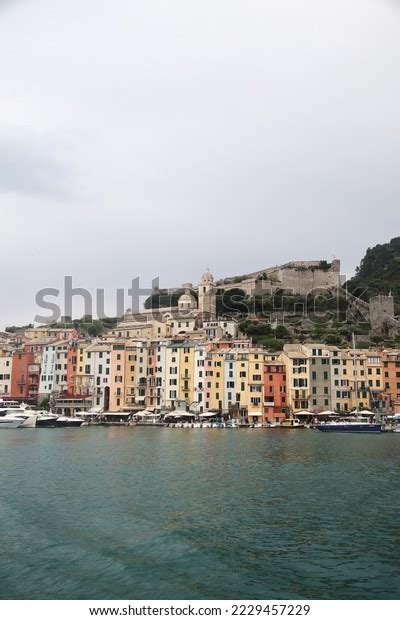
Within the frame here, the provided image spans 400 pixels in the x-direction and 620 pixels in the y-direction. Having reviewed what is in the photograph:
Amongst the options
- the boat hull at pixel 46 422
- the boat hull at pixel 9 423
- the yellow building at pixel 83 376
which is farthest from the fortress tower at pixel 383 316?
the boat hull at pixel 9 423

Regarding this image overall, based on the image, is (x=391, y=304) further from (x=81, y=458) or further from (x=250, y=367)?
(x=81, y=458)

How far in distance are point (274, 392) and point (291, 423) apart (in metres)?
3.60

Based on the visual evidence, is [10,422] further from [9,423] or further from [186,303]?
[186,303]

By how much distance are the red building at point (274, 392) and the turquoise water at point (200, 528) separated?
28360 millimetres

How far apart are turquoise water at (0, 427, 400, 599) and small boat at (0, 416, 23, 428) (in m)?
25.5

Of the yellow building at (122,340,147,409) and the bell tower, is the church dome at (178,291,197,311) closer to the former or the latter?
the bell tower

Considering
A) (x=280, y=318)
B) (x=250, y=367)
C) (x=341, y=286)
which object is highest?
(x=341, y=286)

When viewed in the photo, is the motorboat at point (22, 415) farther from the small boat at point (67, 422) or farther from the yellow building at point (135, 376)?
the yellow building at point (135, 376)

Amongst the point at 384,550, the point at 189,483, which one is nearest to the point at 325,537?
the point at 384,550

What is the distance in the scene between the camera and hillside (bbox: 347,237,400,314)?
9331cm

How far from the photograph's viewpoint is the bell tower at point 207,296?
8625 centimetres

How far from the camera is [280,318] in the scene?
271 ft
